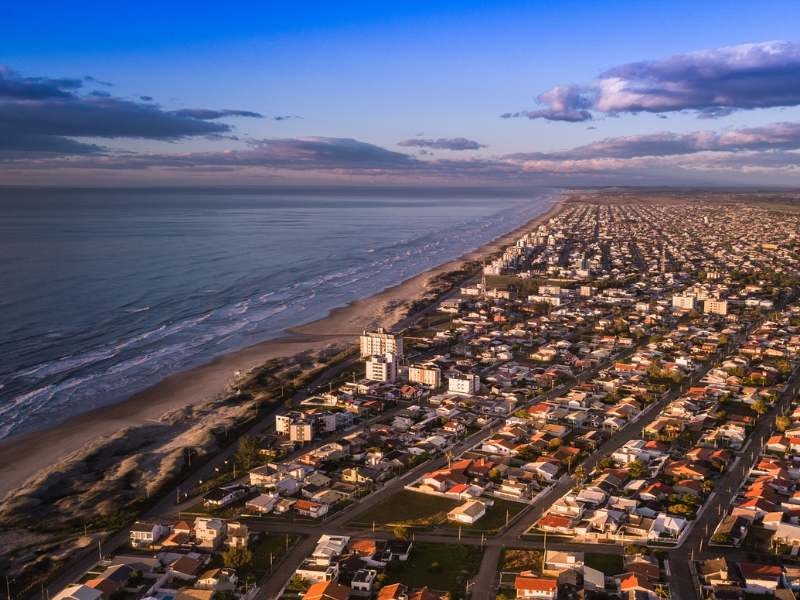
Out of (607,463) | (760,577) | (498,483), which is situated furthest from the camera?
(607,463)

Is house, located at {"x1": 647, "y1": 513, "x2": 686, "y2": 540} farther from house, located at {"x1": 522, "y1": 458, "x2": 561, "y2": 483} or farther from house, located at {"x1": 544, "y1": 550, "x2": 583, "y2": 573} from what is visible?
house, located at {"x1": 522, "y1": 458, "x2": 561, "y2": 483}

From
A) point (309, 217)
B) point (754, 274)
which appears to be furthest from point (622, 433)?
point (309, 217)

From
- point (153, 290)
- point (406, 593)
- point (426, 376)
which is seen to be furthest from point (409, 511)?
point (153, 290)

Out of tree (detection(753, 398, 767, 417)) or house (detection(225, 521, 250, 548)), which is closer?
house (detection(225, 521, 250, 548))

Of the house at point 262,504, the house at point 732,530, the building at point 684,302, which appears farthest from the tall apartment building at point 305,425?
the building at point 684,302

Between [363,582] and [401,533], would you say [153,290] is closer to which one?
[401,533]

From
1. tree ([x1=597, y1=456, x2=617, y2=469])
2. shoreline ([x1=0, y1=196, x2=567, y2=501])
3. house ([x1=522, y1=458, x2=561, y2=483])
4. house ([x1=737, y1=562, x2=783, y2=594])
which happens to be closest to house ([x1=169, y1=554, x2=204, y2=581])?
shoreline ([x1=0, y1=196, x2=567, y2=501])
